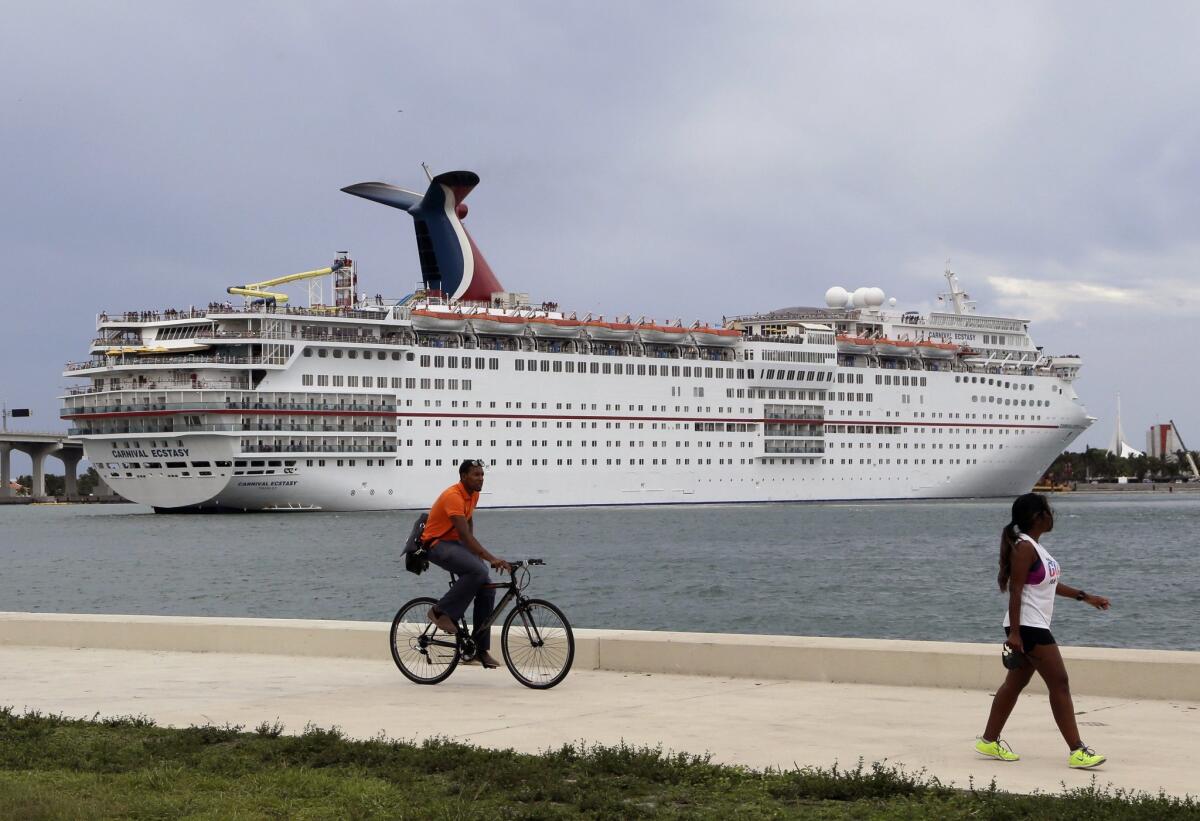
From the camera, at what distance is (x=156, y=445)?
199ft

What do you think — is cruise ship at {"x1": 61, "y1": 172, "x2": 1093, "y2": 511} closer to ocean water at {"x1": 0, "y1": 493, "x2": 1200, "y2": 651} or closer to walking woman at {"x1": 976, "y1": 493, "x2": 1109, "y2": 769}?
ocean water at {"x1": 0, "y1": 493, "x2": 1200, "y2": 651}

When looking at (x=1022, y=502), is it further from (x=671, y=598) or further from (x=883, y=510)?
(x=883, y=510)

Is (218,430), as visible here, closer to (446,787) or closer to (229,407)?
(229,407)

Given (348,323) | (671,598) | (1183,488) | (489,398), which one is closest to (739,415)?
(489,398)

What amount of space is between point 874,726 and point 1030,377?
81.9 metres

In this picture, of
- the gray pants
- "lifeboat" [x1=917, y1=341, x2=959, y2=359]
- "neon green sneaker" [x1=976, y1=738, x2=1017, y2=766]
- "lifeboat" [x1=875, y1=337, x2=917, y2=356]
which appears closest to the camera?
"neon green sneaker" [x1=976, y1=738, x2=1017, y2=766]

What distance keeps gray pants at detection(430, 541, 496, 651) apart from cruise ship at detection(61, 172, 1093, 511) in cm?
5212

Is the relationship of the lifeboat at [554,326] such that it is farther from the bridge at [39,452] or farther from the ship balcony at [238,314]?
the bridge at [39,452]

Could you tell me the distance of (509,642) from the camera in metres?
9.19

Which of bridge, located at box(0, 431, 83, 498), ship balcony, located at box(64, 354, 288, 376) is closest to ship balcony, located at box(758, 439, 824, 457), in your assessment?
ship balcony, located at box(64, 354, 288, 376)

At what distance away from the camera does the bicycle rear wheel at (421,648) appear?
940cm

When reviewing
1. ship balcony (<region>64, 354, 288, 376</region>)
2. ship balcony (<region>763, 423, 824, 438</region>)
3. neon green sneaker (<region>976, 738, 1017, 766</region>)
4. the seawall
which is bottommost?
neon green sneaker (<region>976, 738, 1017, 766</region>)

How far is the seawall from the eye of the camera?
330 inches

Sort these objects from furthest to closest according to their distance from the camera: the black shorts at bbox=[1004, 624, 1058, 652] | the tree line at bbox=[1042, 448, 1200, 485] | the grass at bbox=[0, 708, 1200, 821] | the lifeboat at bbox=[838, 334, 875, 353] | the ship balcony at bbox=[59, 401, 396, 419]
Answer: the tree line at bbox=[1042, 448, 1200, 485] → the lifeboat at bbox=[838, 334, 875, 353] → the ship balcony at bbox=[59, 401, 396, 419] → the black shorts at bbox=[1004, 624, 1058, 652] → the grass at bbox=[0, 708, 1200, 821]
